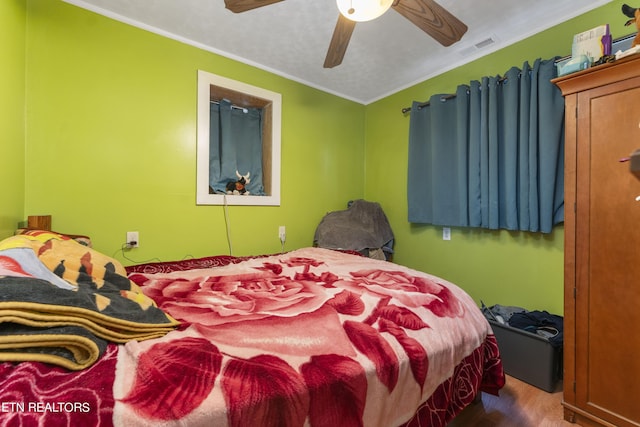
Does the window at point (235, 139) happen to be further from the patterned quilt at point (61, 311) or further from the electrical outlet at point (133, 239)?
the patterned quilt at point (61, 311)

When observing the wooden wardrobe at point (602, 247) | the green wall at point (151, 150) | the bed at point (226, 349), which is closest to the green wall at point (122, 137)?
A: the green wall at point (151, 150)

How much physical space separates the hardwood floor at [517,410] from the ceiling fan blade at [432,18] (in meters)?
1.98

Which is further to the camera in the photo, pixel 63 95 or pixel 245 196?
pixel 245 196

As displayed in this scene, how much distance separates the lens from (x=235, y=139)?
8.38 feet

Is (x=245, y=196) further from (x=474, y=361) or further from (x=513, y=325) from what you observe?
(x=513, y=325)

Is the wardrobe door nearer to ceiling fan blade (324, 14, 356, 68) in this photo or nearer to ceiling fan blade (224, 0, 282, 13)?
ceiling fan blade (324, 14, 356, 68)

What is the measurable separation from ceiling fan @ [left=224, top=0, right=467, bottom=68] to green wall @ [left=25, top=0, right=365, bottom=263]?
3.55ft

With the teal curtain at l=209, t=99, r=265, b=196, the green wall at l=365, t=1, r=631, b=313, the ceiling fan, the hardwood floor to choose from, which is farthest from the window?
the hardwood floor

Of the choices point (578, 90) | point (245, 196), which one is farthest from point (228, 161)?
point (578, 90)

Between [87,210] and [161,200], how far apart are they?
43 cm

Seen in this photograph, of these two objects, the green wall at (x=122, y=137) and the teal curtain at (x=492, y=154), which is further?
the teal curtain at (x=492, y=154)

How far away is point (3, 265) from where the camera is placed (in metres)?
0.71

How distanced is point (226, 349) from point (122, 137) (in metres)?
1.83

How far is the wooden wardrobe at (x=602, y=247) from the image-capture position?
1.20 meters
